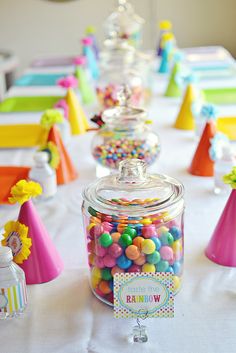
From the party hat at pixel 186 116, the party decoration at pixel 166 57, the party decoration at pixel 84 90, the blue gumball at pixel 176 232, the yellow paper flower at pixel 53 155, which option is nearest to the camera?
the blue gumball at pixel 176 232

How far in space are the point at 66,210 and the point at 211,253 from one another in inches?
14.4

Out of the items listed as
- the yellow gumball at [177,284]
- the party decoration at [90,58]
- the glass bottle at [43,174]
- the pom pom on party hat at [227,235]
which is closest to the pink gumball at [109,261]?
the yellow gumball at [177,284]

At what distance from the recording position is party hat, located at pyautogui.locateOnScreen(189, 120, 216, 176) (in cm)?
132

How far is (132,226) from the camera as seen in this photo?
792 mm

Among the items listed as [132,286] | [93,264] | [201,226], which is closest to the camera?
[132,286]

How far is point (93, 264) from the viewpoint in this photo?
85cm

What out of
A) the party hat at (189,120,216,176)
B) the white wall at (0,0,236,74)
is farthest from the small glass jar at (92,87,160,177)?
the white wall at (0,0,236,74)

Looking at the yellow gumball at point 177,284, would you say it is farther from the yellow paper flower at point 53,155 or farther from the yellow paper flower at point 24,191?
the yellow paper flower at point 53,155

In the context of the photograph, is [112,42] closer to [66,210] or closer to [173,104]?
[173,104]

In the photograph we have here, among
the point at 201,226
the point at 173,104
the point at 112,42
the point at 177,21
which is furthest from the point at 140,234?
the point at 177,21

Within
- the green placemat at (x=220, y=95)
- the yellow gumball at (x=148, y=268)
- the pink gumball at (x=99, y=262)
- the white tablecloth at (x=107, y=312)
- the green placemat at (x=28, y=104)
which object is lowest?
the white tablecloth at (x=107, y=312)

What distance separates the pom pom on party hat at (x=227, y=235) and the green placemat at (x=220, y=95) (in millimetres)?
1023

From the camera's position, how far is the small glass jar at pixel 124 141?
1.29 m

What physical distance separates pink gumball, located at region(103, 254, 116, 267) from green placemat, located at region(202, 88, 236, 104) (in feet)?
3.96
